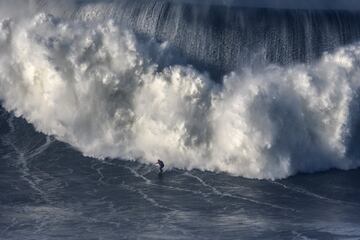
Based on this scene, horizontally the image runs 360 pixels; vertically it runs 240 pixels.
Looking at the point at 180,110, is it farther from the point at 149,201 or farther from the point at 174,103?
the point at 149,201

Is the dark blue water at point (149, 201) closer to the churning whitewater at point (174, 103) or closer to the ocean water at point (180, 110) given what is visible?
the ocean water at point (180, 110)

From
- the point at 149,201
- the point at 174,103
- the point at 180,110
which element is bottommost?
the point at 149,201

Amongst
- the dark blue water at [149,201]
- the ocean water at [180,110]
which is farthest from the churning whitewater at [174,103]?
the dark blue water at [149,201]

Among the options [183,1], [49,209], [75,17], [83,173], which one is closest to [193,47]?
[183,1]

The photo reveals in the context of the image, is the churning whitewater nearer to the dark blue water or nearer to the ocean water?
the ocean water

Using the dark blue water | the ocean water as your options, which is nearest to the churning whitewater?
the ocean water

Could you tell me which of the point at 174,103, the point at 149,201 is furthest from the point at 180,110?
the point at 149,201
